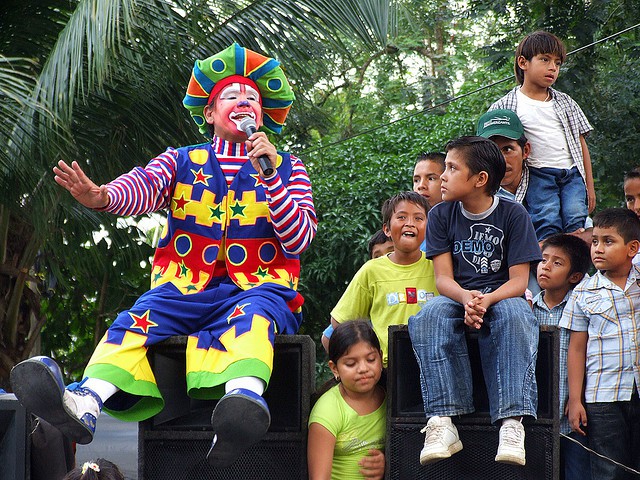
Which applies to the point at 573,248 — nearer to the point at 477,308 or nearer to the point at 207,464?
the point at 477,308

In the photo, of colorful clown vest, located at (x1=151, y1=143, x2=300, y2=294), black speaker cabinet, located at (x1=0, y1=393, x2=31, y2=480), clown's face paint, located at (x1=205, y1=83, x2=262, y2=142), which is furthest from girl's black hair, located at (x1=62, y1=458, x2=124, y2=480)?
clown's face paint, located at (x1=205, y1=83, x2=262, y2=142)

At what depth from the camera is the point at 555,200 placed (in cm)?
477

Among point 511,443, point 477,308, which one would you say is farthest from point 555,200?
point 511,443

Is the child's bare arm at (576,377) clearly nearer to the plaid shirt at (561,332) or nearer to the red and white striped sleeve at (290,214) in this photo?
the plaid shirt at (561,332)

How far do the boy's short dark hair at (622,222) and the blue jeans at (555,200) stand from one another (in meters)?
0.43

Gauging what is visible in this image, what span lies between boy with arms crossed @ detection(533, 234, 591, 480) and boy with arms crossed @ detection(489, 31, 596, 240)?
0.30m

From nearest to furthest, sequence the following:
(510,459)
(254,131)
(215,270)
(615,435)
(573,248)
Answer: (510,459), (254,131), (215,270), (615,435), (573,248)

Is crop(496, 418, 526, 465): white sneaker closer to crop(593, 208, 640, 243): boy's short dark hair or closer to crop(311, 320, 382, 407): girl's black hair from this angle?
crop(311, 320, 382, 407): girl's black hair

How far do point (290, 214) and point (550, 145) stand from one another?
5.88 feet

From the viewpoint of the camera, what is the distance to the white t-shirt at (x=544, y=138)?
15.8 ft

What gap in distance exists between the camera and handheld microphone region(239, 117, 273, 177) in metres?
3.39

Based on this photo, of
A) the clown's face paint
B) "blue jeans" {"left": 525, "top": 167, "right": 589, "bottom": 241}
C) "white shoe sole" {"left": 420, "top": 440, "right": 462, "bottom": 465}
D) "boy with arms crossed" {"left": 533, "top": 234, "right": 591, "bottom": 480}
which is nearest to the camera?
"white shoe sole" {"left": 420, "top": 440, "right": 462, "bottom": 465}

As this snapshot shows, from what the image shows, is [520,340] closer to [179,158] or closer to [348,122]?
[179,158]

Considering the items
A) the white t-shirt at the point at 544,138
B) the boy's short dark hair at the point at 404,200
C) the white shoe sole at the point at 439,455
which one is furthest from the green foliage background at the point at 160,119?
the white shoe sole at the point at 439,455
